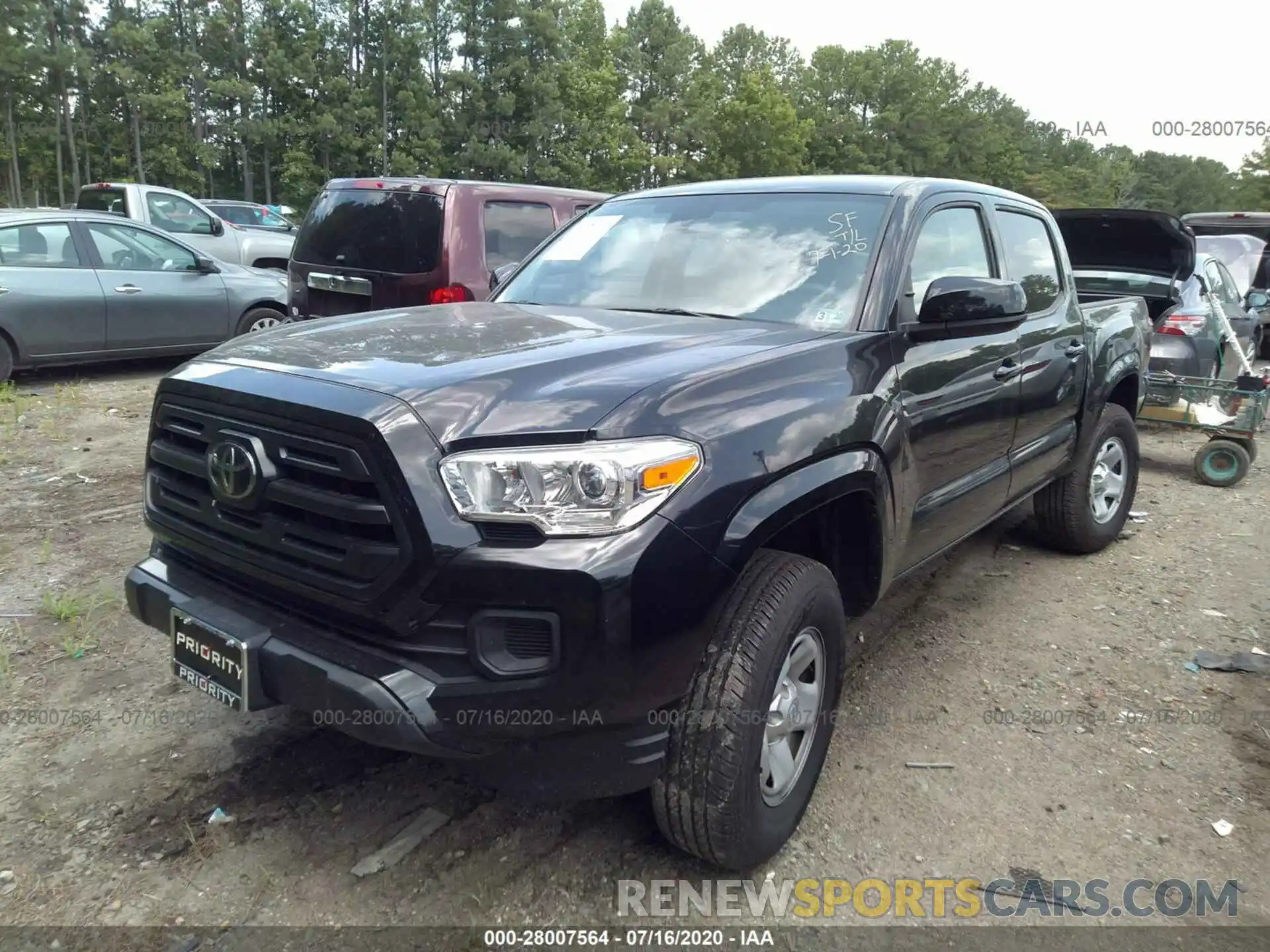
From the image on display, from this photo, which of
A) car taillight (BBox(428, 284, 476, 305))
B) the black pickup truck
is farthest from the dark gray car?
the black pickup truck

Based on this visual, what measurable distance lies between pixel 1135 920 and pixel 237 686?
2349 millimetres

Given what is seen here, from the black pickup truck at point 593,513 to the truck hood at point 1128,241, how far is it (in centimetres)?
587

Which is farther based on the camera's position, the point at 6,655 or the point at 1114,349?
the point at 1114,349

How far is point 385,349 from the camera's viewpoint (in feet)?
8.39

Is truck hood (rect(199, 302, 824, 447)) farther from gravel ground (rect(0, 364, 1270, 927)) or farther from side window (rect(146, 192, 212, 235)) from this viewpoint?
side window (rect(146, 192, 212, 235))

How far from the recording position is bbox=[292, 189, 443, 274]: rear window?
677cm

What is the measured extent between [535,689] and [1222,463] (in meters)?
6.57

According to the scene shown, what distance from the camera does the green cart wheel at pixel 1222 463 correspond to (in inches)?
263

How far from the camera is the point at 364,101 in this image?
138ft

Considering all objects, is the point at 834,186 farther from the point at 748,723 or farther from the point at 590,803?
the point at 590,803

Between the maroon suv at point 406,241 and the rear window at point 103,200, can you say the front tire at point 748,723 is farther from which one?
the rear window at point 103,200

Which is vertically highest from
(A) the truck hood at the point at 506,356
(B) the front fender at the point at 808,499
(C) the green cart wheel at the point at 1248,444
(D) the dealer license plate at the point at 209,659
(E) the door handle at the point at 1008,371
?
(A) the truck hood at the point at 506,356

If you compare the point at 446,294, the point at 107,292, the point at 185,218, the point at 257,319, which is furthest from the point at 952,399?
the point at 185,218

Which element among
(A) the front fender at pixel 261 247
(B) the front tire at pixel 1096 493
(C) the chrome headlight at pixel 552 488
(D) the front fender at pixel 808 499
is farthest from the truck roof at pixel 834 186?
(A) the front fender at pixel 261 247
